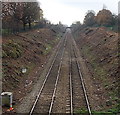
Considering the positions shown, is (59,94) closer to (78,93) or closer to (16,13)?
(78,93)

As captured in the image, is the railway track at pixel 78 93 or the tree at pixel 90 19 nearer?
the railway track at pixel 78 93

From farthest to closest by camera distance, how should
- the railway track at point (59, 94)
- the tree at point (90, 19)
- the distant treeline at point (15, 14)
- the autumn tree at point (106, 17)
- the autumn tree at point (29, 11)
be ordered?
1. the tree at point (90, 19)
2. the autumn tree at point (106, 17)
3. the autumn tree at point (29, 11)
4. the distant treeline at point (15, 14)
5. the railway track at point (59, 94)

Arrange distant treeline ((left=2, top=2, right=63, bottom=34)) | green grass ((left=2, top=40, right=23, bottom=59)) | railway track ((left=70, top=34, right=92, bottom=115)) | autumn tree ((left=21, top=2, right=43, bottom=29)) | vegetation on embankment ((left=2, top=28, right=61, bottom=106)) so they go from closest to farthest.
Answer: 1. railway track ((left=70, top=34, right=92, bottom=115))
2. vegetation on embankment ((left=2, top=28, right=61, bottom=106))
3. green grass ((left=2, top=40, right=23, bottom=59))
4. distant treeline ((left=2, top=2, right=63, bottom=34))
5. autumn tree ((left=21, top=2, right=43, bottom=29))

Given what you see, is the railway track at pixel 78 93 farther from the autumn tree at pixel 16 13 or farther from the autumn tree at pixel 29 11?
the autumn tree at pixel 29 11

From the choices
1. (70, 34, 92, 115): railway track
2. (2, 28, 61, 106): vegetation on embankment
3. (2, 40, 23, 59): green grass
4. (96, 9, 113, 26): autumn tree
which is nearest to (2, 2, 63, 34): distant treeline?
(2, 40, 23, 59): green grass

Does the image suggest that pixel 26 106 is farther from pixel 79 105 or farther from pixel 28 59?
→ pixel 28 59

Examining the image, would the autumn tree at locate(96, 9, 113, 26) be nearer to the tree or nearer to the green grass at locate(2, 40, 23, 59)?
the tree

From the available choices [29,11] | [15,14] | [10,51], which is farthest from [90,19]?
[10,51]

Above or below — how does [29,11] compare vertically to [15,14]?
above

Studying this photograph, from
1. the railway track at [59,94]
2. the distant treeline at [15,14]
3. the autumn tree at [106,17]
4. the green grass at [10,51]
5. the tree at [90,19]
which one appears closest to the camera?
the railway track at [59,94]

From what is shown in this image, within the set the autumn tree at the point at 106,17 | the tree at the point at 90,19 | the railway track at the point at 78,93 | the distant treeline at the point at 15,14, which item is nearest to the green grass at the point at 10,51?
the railway track at the point at 78,93

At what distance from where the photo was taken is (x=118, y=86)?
16.2 metres

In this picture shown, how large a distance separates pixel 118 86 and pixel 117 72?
3.09 metres

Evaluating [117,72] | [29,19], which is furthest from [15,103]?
[29,19]
